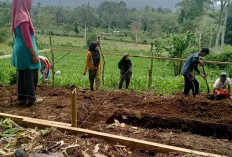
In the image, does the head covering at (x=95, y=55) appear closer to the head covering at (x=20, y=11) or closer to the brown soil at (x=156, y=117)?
the brown soil at (x=156, y=117)

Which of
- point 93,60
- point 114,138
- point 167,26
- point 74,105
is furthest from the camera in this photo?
point 167,26

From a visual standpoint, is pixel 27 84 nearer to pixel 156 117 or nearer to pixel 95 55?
pixel 156 117

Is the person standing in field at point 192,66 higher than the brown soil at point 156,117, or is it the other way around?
the person standing in field at point 192,66

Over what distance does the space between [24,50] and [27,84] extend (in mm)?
634

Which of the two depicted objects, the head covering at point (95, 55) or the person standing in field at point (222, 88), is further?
the head covering at point (95, 55)

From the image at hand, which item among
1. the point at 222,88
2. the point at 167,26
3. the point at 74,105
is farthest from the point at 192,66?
the point at 167,26

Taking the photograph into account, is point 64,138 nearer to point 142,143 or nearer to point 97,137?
point 97,137

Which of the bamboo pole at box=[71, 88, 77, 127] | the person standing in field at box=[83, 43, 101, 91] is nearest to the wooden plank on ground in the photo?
the bamboo pole at box=[71, 88, 77, 127]

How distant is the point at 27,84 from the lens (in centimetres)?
470

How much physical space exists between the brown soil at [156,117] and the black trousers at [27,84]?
0.26m

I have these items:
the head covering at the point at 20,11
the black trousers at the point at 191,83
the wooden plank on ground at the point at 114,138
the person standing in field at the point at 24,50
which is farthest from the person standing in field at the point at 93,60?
the wooden plank on ground at the point at 114,138

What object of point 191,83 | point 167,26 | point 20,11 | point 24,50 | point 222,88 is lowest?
point 222,88

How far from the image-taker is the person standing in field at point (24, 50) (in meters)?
4.31

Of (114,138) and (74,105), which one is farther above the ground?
(74,105)
